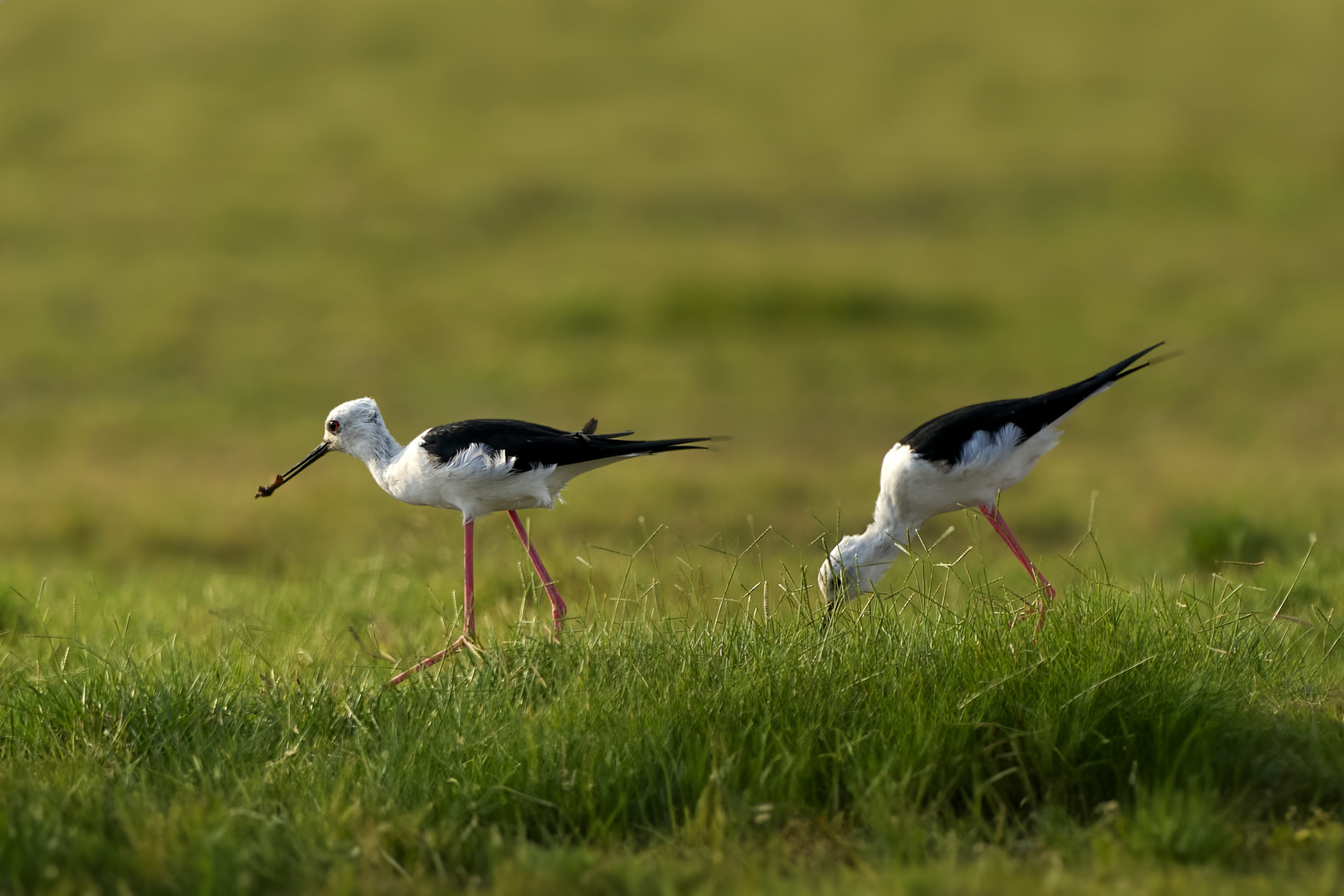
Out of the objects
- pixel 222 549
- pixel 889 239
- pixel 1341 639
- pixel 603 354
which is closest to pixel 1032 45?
pixel 889 239

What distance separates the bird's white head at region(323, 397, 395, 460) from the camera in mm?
5426

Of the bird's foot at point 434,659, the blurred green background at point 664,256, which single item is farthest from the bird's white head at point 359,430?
the blurred green background at point 664,256

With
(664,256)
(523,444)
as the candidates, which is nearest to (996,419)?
(523,444)

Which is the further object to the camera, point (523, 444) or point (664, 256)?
point (664, 256)

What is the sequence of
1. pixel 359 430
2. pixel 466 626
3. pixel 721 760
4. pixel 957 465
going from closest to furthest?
pixel 721 760, pixel 466 626, pixel 359 430, pixel 957 465

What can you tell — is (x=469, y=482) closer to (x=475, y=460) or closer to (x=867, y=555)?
(x=475, y=460)

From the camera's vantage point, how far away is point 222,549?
11.4 meters

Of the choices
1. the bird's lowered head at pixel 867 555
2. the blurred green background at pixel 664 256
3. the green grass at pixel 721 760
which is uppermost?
the blurred green background at pixel 664 256

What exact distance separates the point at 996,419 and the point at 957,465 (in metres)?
0.29

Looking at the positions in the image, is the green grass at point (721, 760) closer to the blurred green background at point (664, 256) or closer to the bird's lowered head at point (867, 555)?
the bird's lowered head at point (867, 555)

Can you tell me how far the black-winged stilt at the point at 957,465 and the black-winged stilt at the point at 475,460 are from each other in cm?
129

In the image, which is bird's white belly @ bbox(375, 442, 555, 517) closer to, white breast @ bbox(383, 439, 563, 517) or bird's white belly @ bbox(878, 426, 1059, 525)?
white breast @ bbox(383, 439, 563, 517)

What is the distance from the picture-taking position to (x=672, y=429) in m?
17.6

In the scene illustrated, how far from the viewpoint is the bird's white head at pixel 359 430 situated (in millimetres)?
5426
